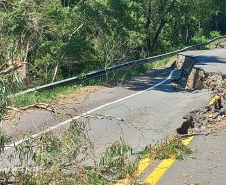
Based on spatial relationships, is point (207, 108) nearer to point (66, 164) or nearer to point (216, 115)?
point (216, 115)

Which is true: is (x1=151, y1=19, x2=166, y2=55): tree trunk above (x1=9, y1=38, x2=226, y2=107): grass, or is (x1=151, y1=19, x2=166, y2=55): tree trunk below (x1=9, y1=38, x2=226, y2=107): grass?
above

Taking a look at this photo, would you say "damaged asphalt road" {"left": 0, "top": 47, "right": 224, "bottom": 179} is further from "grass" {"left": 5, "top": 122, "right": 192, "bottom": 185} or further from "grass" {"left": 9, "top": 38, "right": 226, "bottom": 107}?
"grass" {"left": 9, "top": 38, "right": 226, "bottom": 107}

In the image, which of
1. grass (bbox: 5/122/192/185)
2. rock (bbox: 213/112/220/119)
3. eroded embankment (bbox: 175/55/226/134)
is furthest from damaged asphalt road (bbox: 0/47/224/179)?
rock (bbox: 213/112/220/119)

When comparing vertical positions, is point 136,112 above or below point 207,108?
below

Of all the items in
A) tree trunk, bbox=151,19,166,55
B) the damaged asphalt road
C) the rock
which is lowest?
the damaged asphalt road

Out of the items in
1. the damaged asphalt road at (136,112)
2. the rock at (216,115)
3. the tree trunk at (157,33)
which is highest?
the tree trunk at (157,33)

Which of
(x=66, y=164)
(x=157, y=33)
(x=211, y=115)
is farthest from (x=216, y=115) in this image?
(x=157, y=33)

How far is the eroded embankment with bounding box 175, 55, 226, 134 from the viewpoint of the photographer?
22.8 ft

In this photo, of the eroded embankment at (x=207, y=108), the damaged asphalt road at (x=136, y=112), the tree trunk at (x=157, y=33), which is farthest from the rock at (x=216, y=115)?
the tree trunk at (x=157, y=33)

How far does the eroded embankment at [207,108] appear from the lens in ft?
22.8

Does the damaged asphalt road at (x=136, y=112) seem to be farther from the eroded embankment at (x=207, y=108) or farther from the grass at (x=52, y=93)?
the grass at (x=52, y=93)

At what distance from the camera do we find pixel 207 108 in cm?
814

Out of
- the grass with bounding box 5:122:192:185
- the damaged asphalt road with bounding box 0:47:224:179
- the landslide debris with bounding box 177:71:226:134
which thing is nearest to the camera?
the grass with bounding box 5:122:192:185

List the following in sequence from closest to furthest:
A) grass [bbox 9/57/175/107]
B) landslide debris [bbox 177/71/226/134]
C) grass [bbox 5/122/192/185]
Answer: grass [bbox 5/122/192/185]
landslide debris [bbox 177/71/226/134]
grass [bbox 9/57/175/107]
